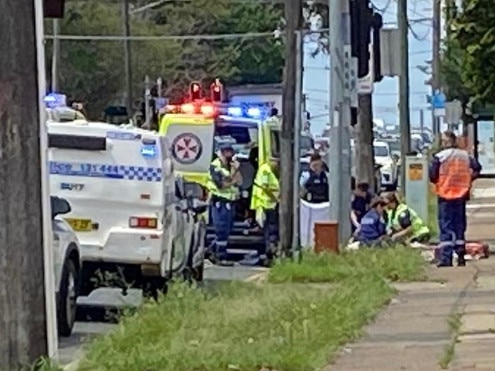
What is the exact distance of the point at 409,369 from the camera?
10383 mm

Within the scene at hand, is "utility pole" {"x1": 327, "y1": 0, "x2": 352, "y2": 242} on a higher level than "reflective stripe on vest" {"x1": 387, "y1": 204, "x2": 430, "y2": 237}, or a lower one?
higher

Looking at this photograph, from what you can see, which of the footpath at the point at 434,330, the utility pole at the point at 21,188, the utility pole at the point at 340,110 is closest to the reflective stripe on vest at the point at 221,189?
the utility pole at the point at 340,110

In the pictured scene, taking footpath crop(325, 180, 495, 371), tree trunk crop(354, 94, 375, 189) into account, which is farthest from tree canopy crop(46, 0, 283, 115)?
footpath crop(325, 180, 495, 371)

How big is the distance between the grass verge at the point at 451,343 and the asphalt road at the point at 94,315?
277cm

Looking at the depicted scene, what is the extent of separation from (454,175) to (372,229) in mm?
2276

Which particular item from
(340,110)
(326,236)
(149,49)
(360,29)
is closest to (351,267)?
(326,236)

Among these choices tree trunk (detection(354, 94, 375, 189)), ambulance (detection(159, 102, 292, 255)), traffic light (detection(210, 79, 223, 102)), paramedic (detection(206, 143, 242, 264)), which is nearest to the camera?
paramedic (detection(206, 143, 242, 264))

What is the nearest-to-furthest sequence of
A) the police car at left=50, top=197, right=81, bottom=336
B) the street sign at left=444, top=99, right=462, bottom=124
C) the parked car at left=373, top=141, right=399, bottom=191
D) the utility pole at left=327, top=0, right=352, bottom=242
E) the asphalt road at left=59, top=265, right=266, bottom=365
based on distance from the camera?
the asphalt road at left=59, top=265, right=266, bottom=365
the police car at left=50, top=197, right=81, bottom=336
the utility pole at left=327, top=0, right=352, bottom=242
the street sign at left=444, top=99, right=462, bottom=124
the parked car at left=373, top=141, right=399, bottom=191

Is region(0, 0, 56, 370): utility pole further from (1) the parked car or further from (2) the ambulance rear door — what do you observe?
(1) the parked car

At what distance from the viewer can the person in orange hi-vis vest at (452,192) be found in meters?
19.1

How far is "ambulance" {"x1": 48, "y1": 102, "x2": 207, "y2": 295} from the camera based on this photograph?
639 inches

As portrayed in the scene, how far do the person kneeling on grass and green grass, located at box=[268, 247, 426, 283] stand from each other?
1.86 meters

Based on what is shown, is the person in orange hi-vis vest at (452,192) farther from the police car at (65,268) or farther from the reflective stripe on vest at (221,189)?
the police car at (65,268)

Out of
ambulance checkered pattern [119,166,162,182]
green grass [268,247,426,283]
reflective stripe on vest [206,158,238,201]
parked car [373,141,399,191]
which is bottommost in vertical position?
parked car [373,141,399,191]
